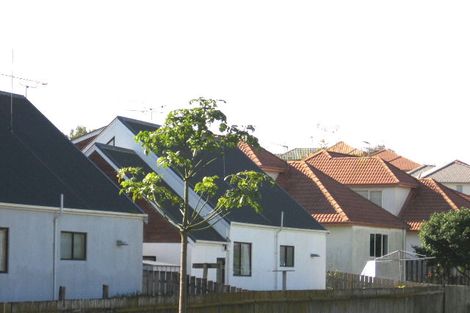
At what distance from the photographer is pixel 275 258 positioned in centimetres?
4088

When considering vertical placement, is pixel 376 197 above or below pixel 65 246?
above

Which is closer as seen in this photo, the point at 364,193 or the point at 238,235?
the point at 238,235

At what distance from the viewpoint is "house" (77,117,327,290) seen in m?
36.2

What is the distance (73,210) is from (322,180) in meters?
25.1

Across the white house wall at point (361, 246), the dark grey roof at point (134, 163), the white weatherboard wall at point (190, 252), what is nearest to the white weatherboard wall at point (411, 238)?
the white house wall at point (361, 246)

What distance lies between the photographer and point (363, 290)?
3312 centimetres

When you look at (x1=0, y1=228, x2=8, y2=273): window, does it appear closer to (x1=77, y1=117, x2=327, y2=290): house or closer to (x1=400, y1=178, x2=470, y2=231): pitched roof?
(x1=77, y1=117, x2=327, y2=290): house

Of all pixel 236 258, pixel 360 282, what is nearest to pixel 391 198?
pixel 360 282

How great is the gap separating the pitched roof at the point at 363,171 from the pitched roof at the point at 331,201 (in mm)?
3104

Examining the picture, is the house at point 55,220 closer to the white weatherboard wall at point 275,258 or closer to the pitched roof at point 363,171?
the white weatherboard wall at point 275,258

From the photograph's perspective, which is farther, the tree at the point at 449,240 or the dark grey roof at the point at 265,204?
the tree at the point at 449,240

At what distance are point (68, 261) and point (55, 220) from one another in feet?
4.28

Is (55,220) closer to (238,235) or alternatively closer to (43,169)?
(43,169)

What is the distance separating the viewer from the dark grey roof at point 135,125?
129ft
